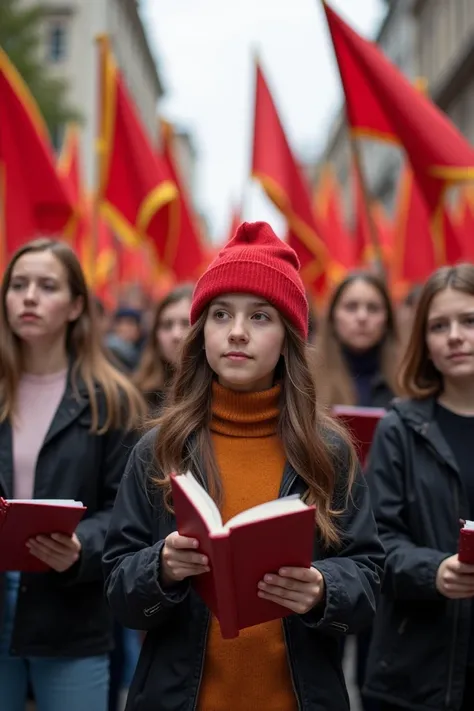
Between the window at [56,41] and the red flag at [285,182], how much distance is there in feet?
118

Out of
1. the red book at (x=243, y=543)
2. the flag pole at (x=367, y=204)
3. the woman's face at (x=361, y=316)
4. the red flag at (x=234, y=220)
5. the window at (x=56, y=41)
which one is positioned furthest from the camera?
the window at (x=56, y=41)

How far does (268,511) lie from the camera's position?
2025 millimetres

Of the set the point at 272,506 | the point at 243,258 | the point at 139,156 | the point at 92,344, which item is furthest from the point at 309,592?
the point at 139,156

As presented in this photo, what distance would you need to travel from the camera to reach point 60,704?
10.1ft

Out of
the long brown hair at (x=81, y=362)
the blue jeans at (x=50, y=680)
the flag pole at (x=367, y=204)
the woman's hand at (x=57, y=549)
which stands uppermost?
the flag pole at (x=367, y=204)

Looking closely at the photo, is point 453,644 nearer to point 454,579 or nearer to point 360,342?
point 454,579

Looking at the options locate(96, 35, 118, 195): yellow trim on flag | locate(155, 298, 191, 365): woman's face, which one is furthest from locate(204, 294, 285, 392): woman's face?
locate(96, 35, 118, 195): yellow trim on flag

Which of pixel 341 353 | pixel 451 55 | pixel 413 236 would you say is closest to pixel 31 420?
pixel 341 353

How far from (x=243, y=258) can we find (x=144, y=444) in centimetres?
56

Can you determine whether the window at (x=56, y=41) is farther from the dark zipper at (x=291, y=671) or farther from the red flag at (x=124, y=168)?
the dark zipper at (x=291, y=671)

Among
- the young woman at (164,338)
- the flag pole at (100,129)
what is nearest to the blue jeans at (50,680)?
the young woman at (164,338)

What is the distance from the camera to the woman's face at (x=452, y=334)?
3.25 metres

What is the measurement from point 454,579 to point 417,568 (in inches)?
5.6

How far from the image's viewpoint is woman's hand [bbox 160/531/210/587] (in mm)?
2172
